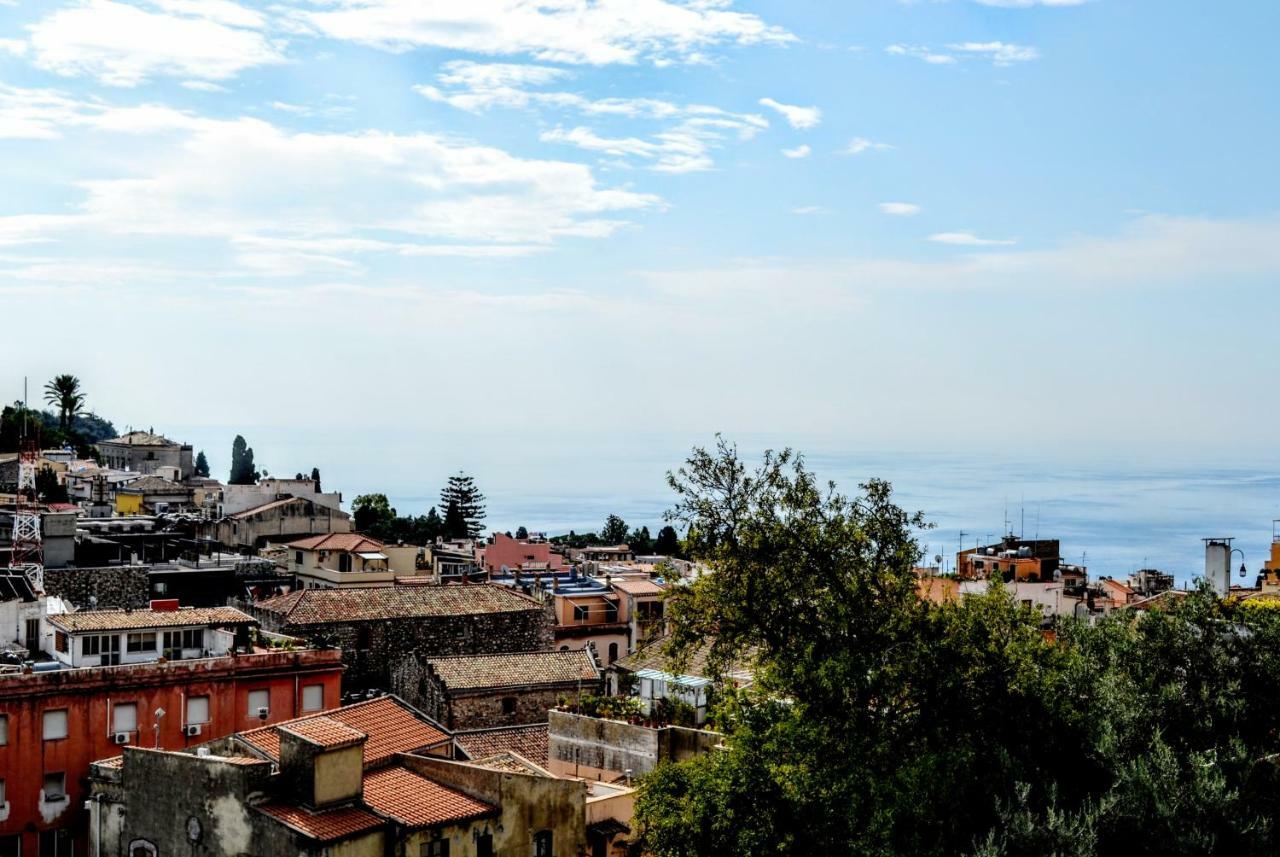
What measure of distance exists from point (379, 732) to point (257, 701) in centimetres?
906

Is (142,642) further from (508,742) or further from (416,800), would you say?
(416,800)

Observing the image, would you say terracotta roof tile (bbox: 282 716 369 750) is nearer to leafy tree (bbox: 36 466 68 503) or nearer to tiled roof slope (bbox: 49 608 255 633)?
tiled roof slope (bbox: 49 608 255 633)

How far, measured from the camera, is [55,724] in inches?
1309

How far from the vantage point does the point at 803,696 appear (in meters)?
25.6

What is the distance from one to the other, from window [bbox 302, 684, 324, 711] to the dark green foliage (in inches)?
550

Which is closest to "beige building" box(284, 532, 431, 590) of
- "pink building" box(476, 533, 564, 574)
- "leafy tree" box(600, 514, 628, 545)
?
"pink building" box(476, 533, 564, 574)

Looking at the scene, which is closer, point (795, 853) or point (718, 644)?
point (795, 853)

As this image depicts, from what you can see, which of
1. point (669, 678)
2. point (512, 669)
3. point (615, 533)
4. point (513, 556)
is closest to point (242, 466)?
point (615, 533)

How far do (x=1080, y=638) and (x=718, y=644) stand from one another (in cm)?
783

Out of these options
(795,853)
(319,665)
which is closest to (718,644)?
(795,853)

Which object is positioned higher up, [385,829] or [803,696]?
[803,696]

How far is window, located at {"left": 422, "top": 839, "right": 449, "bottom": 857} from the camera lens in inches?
978

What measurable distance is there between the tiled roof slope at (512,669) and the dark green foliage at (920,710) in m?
14.6

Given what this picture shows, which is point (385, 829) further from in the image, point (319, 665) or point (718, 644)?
point (319, 665)
